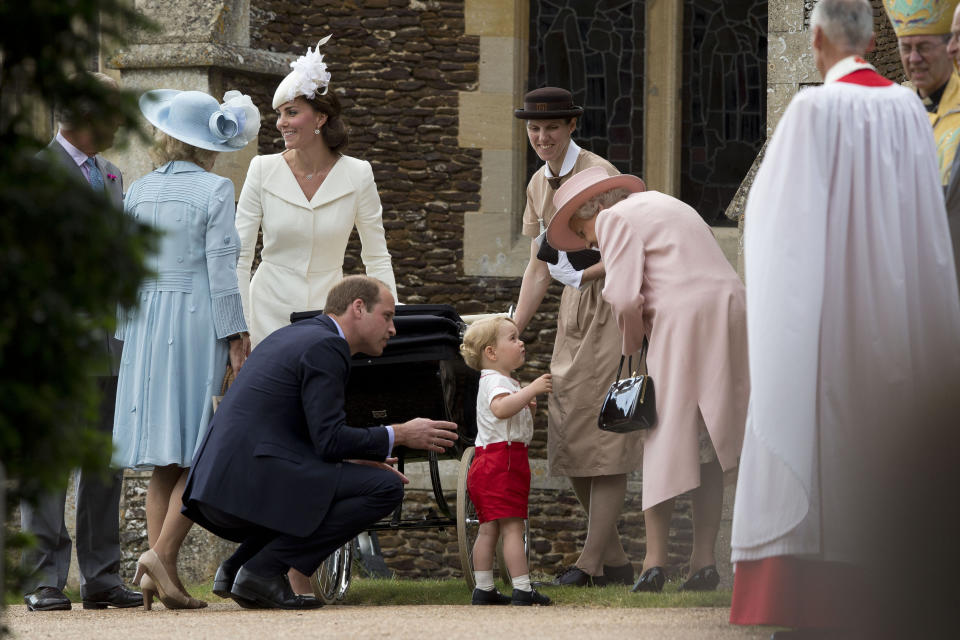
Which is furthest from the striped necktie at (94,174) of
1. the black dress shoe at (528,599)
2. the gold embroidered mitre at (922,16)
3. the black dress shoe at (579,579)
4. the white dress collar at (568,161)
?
the gold embroidered mitre at (922,16)

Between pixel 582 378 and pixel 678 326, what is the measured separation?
4.37ft

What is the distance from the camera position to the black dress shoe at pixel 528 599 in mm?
5887

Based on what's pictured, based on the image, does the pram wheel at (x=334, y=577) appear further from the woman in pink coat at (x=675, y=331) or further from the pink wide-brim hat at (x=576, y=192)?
the pink wide-brim hat at (x=576, y=192)

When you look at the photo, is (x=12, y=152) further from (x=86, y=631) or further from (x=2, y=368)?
(x=86, y=631)

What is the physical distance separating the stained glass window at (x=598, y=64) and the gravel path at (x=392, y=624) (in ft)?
19.0

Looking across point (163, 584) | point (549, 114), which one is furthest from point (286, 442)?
point (549, 114)

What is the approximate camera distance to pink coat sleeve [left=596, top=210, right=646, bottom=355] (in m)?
5.92

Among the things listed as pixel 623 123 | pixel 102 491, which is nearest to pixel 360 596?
pixel 102 491

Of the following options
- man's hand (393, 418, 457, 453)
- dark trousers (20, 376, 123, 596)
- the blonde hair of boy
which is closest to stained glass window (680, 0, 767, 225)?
the blonde hair of boy

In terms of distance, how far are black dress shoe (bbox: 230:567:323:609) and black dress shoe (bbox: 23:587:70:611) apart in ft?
2.55

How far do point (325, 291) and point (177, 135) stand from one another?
998mm

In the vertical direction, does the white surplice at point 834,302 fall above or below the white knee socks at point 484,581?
above

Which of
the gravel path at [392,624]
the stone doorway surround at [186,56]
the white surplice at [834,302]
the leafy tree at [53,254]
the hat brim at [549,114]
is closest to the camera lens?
the leafy tree at [53,254]

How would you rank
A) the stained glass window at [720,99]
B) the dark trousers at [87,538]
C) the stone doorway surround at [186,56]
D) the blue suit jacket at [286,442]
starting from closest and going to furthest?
the blue suit jacket at [286,442] → the dark trousers at [87,538] → the stone doorway surround at [186,56] → the stained glass window at [720,99]
